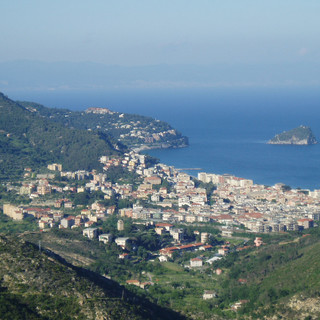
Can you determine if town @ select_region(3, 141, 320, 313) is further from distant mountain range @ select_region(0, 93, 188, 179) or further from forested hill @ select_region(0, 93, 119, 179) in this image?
distant mountain range @ select_region(0, 93, 188, 179)

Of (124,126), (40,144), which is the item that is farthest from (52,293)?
(124,126)

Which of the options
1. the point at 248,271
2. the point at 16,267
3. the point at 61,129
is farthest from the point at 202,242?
the point at 61,129

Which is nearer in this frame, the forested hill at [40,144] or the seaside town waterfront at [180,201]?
the seaside town waterfront at [180,201]

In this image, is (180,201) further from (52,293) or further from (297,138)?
(297,138)

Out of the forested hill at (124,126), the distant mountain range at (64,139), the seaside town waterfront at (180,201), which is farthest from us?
the forested hill at (124,126)

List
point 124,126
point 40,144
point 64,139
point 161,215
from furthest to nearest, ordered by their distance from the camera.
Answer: point 124,126, point 64,139, point 40,144, point 161,215

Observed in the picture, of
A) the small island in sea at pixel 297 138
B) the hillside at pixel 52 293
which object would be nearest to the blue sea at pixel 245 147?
the small island in sea at pixel 297 138

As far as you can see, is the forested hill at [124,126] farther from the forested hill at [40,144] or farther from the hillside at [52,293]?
the hillside at [52,293]
